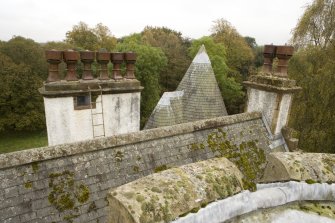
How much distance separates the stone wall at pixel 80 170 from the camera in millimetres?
3982

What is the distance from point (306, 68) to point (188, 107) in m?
8.09

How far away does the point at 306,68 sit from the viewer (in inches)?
611

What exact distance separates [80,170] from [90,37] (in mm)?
39968

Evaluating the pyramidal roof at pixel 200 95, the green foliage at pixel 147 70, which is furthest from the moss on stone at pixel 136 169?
the green foliage at pixel 147 70

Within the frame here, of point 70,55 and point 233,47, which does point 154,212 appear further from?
point 233,47

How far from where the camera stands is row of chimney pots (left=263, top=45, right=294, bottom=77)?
696 centimetres

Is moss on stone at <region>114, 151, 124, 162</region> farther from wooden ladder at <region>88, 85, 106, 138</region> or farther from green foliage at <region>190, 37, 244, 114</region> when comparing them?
green foliage at <region>190, 37, 244, 114</region>

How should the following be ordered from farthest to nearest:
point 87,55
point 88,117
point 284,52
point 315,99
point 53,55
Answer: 1. point 315,99
2. point 284,52
3. point 88,117
4. point 87,55
5. point 53,55

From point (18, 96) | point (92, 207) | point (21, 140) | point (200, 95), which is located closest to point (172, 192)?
point (92, 207)

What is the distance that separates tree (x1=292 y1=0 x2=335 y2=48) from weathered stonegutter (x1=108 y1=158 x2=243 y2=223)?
56.4ft

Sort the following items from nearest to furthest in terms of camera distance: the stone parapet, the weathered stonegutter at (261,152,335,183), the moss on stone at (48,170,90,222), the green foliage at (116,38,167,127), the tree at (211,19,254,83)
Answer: the weathered stonegutter at (261,152,335,183) → the moss on stone at (48,170,90,222) → the stone parapet → the green foliage at (116,38,167,127) → the tree at (211,19,254,83)

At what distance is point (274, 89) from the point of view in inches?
278

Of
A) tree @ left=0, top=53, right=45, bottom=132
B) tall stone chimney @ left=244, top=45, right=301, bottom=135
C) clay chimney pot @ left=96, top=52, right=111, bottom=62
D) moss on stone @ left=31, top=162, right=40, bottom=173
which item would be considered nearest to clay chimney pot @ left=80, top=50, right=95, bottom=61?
clay chimney pot @ left=96, top=52, right=111, bottom=62

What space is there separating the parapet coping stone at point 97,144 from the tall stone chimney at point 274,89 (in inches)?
45.3
